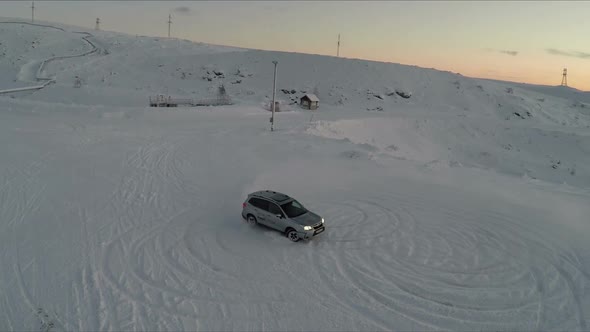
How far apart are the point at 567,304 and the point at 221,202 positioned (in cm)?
1321

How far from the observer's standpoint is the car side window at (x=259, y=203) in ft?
51.6

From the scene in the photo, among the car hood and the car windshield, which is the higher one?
the car windshield

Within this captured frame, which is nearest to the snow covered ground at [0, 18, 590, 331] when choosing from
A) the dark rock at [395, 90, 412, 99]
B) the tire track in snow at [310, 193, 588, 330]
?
the tire track in snow at [310, 193, 588, 330]

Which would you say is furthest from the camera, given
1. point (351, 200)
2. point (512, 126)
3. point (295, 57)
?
point (295, 57)

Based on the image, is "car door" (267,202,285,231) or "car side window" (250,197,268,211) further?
"car side window" (250,197,268,211)

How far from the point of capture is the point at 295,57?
84.7 meters

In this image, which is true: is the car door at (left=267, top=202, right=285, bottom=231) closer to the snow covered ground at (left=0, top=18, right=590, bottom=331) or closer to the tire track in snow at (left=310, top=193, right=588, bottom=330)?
the snow covered ground at (left=0, top=18, right=590, bottom=331)

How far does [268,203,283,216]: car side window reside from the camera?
50.0ft

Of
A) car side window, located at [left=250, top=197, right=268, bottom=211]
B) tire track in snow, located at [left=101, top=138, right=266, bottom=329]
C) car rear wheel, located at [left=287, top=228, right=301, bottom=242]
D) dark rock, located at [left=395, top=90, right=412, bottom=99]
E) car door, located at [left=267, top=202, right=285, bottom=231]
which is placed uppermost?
dark rock, located at [left=395, top=90, right=412, bottom=99]

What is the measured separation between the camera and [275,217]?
1523 cm

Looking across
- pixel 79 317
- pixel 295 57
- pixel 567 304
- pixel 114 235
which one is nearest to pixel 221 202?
pixel 114 235

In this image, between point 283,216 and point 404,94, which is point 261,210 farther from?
point 404,94

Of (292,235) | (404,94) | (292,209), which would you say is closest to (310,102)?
(404,94)

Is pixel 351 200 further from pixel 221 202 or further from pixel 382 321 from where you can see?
pixel 382 321
